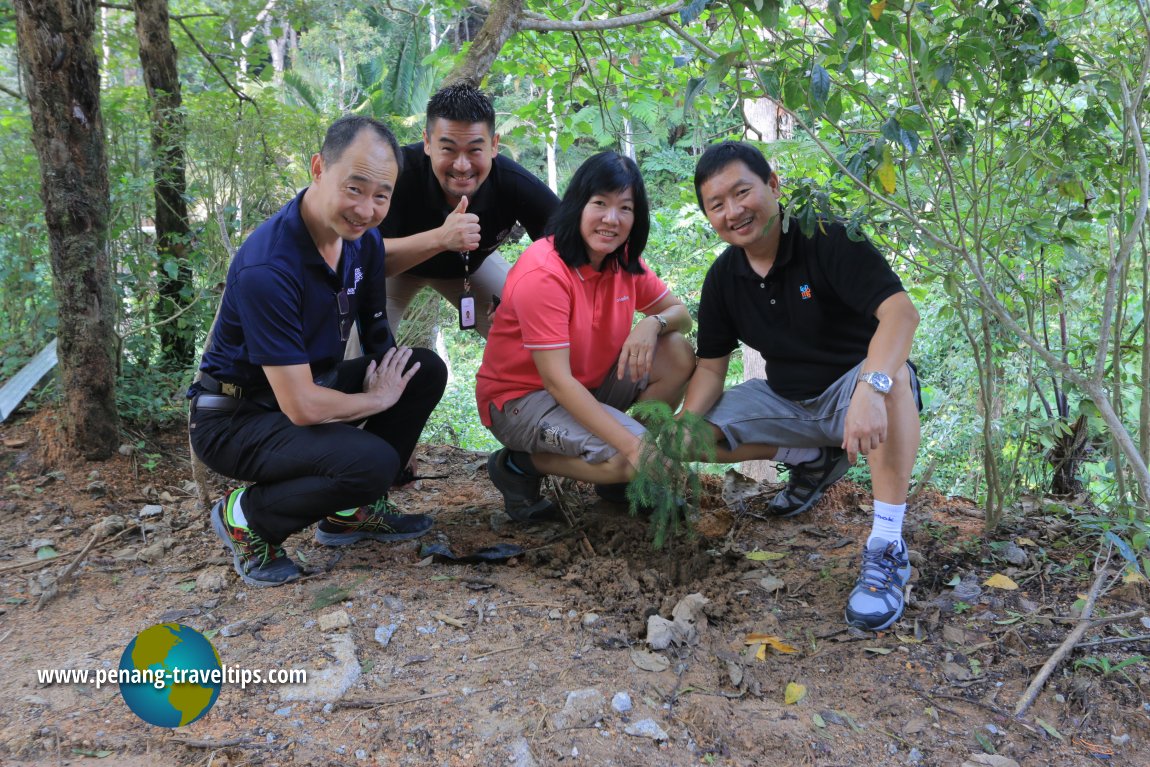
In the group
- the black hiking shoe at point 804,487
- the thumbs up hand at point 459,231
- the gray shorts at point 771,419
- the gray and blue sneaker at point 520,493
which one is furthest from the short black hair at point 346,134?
the black hiking shoe at point 804,487

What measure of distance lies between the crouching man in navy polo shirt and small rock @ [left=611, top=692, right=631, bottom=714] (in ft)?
3.57

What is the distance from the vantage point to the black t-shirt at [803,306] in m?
2.63

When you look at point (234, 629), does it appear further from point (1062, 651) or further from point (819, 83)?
point (1062, 651)

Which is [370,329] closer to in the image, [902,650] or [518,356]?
[518,356]

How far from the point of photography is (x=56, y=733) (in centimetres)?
182

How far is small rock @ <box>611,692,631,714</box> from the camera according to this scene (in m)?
1.94

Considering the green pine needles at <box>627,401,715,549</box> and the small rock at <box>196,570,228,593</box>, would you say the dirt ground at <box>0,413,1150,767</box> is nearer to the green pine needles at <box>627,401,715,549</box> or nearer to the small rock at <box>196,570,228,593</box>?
the small rock at <box>196,570,228,593</box>

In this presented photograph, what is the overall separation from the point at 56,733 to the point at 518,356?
1777 mm

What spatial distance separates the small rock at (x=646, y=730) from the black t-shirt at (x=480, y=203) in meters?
2.08

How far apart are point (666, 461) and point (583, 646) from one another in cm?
68

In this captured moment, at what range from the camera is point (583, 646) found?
2.26m

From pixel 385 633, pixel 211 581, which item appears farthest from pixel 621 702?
pixel 211 581

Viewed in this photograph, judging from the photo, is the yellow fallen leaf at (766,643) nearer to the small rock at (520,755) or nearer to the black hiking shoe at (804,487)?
the small rock at (520,755)

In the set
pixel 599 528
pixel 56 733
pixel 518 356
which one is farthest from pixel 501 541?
pixel 56 733
